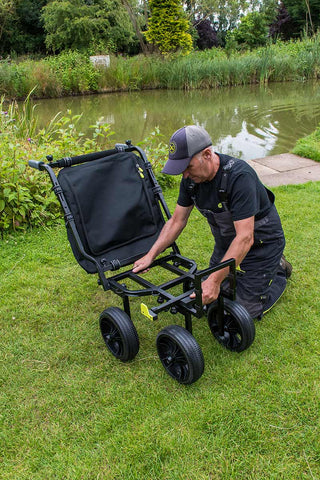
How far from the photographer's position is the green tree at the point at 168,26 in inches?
730

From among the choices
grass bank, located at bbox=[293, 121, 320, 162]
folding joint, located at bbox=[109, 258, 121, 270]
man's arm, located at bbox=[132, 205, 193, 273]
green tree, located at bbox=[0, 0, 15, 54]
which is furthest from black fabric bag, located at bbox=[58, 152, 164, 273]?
green tree, located at bbox=[0, 0, 15, 54]

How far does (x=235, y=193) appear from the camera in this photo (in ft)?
8.14

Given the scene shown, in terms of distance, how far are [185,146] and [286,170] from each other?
4.11 m

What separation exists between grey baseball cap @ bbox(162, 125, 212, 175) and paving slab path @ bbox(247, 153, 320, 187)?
3.31 m

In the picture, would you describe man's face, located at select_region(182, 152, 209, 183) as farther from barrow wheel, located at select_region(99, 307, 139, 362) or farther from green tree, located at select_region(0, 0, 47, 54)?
green tree, located at select_region(0, 0, 47, 54)

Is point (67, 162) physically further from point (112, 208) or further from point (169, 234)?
point (169, 234)

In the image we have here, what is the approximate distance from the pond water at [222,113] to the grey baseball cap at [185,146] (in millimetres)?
5351

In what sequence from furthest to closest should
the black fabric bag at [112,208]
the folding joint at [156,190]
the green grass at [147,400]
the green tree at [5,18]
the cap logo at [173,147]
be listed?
the green tree at [5,18] → the folding joint at [156,190] → the black fabric bag at [112,208] → the cap logo at [173,147] → the green grass at [147,400]

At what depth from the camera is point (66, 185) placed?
2.71 meters

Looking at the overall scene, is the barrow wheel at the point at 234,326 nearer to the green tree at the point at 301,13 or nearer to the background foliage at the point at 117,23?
the background foliage at the point at 117,23

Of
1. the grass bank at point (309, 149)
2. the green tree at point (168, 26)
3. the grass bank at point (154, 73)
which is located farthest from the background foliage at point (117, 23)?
the grass bank at point (309, 149)

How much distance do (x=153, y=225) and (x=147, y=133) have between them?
665cm

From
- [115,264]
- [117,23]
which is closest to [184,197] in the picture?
[115,264]

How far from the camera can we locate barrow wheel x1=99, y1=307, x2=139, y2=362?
2.49 m
